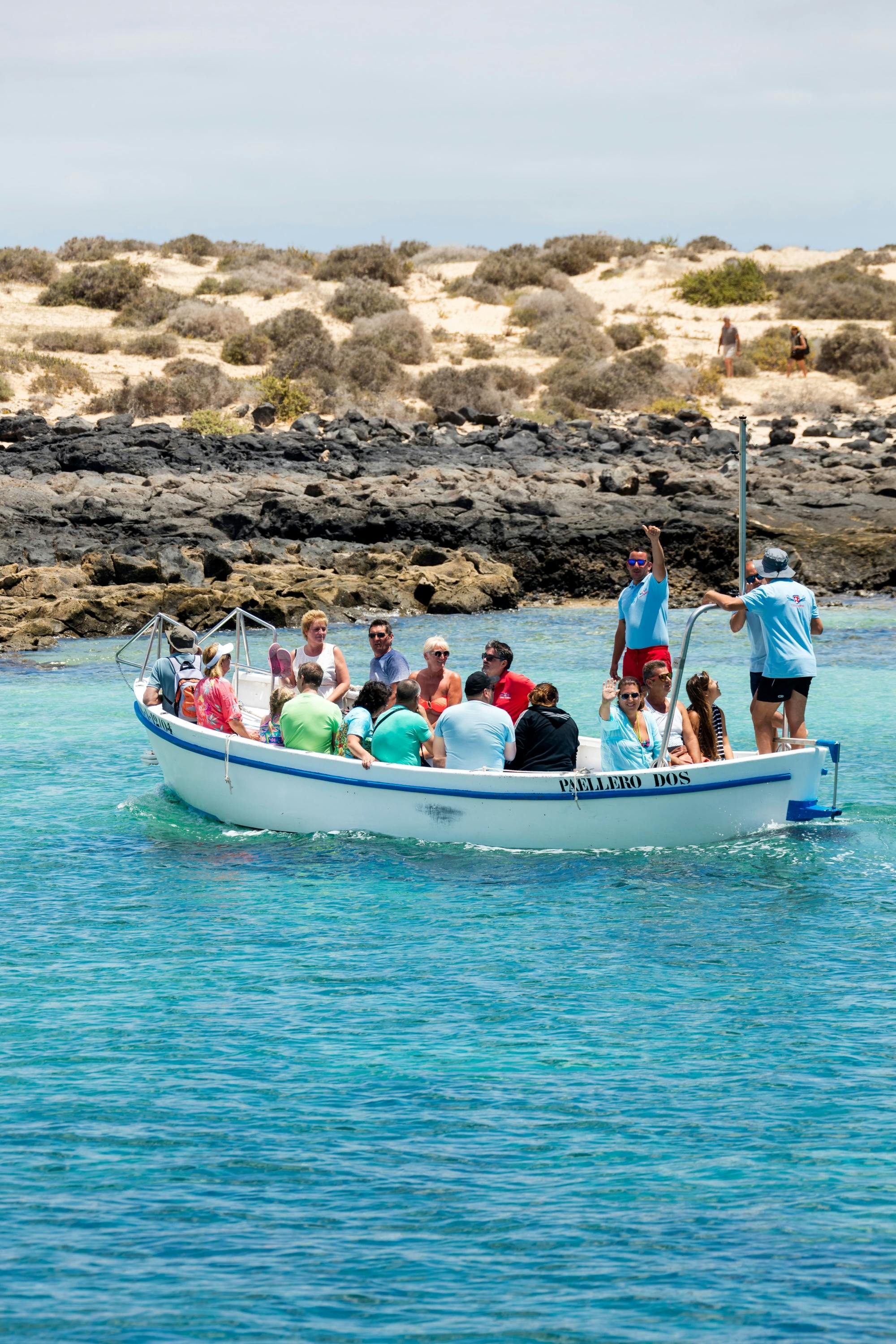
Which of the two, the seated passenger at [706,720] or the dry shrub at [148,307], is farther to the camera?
the dry shrub at [148,307]

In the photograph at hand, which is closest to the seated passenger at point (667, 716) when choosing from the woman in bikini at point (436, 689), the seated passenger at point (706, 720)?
the seated passenger at point (706, 720)

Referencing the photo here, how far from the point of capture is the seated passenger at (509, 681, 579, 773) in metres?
11.8

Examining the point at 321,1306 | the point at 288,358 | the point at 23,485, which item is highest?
the point at 288,358

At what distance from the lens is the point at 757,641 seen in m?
11.8

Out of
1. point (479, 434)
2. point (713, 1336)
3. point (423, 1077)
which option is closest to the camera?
point (713, 1336)

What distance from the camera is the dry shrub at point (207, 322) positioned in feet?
177

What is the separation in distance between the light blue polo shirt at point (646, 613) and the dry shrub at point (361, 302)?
44.8 m

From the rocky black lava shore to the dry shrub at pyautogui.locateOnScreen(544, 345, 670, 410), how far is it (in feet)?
30.0

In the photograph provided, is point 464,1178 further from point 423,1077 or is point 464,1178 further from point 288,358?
point 288,358

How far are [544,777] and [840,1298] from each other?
5962 millimetres

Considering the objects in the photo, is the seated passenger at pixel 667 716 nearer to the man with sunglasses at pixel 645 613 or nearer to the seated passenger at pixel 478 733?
the man with sunglasses at pixel 645 613

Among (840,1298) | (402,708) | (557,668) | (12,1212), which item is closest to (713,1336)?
(840,1298)

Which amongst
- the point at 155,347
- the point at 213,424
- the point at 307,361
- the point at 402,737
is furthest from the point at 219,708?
the point at 155,347

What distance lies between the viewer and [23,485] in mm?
33156
